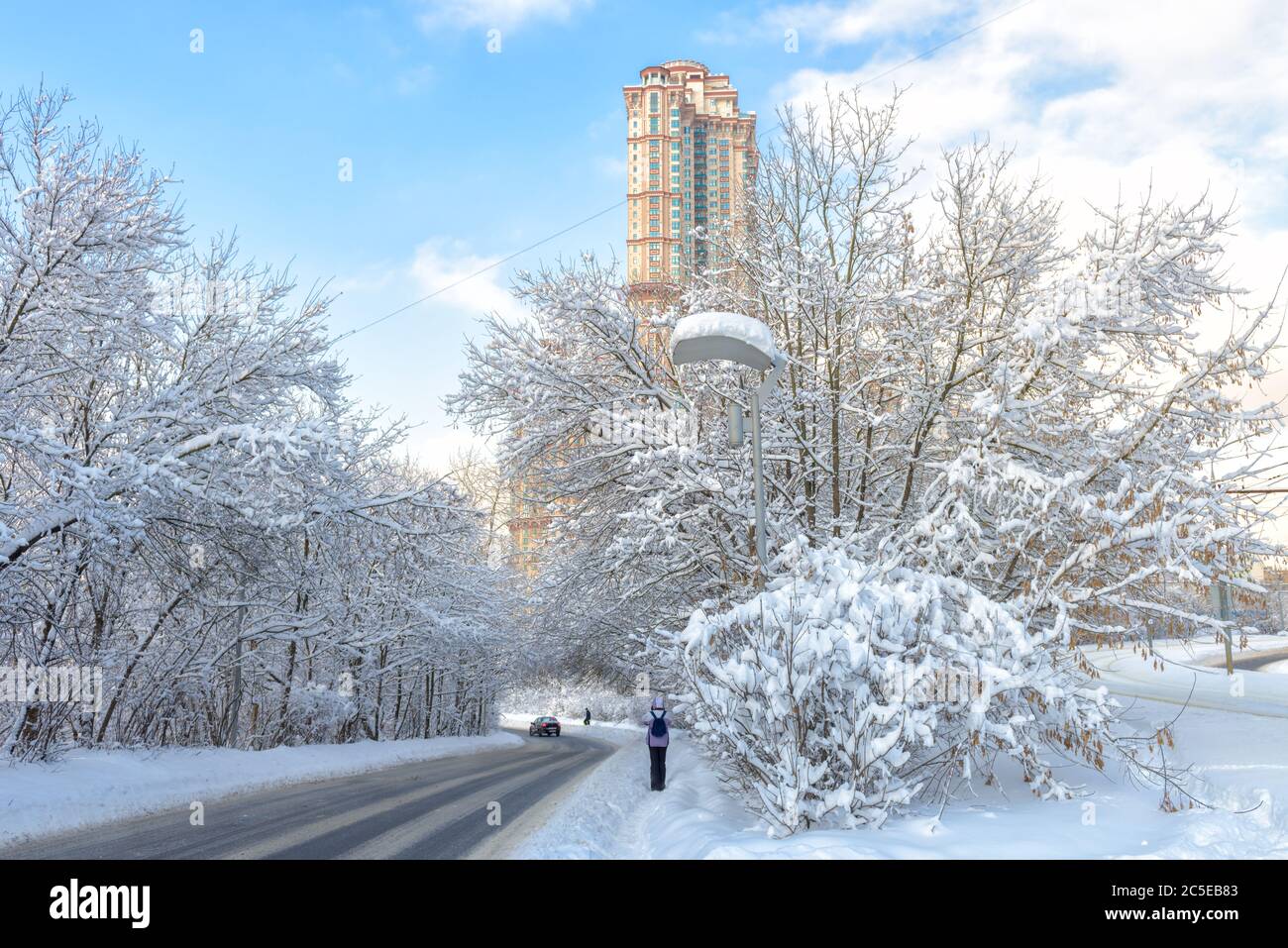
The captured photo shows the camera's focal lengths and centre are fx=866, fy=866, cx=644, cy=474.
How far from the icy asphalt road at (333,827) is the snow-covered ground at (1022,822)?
75cm

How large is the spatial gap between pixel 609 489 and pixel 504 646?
2348cm

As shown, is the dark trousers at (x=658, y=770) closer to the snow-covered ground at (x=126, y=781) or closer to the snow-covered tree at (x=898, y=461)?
the snow-covered tree at (x=898, y=461)

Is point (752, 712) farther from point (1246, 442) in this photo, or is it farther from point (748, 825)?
point (1246, 442)

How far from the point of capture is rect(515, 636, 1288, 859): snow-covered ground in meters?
5.88

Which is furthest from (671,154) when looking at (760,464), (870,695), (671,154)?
(870,695)

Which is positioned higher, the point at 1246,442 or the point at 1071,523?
the point at 1246,442

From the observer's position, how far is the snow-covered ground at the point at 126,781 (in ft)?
28.8

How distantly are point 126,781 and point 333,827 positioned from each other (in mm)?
3704

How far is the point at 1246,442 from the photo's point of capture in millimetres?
9141

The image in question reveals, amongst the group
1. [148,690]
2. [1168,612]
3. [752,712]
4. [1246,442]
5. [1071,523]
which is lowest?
[148,690]

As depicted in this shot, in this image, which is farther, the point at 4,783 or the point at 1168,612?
the point at 4,783

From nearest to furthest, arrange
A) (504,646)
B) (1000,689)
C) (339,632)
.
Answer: (1000,689), (339,632), (504,646)

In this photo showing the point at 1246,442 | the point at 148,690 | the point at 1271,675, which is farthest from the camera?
the point at 1271,675

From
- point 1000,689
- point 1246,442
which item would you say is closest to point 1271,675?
point 1246,442
